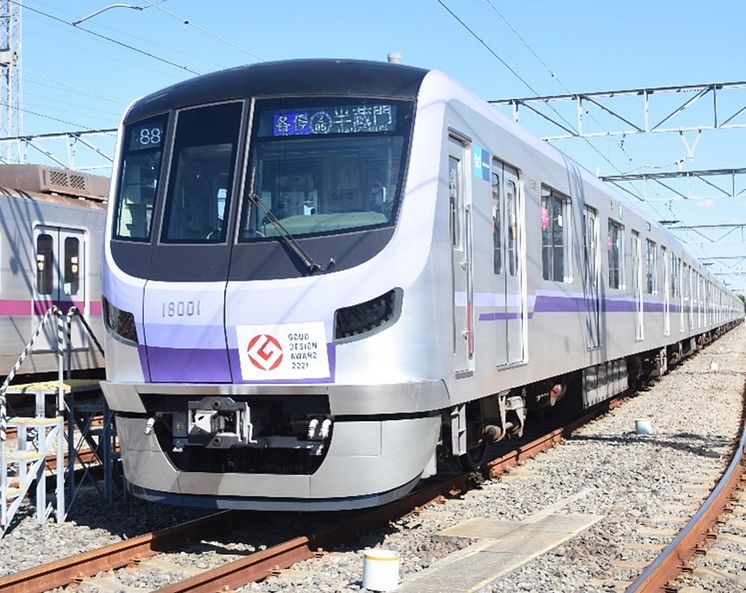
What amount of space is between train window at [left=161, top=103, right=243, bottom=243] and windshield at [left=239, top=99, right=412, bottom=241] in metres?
0.18

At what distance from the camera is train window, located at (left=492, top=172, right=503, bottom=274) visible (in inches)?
321

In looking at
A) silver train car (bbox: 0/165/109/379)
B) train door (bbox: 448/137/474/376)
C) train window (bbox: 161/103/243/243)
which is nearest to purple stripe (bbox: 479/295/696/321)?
train door (bbox: 448/137/474/376)

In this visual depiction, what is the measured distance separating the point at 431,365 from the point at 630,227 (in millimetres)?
10182

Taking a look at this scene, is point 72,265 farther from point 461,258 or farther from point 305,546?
point 305,546

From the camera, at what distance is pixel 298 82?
6.89 m

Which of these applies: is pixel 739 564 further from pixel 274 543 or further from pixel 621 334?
pixel 621 334

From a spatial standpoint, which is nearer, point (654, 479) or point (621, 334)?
point (654, 479)

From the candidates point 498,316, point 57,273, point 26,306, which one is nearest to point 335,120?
point 498,316

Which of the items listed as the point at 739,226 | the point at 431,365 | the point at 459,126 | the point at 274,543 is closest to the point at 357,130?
the point at 459,126

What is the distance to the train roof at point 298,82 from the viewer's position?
6816 mm

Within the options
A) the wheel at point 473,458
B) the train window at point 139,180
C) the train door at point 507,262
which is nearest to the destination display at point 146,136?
the train window at point 139,180

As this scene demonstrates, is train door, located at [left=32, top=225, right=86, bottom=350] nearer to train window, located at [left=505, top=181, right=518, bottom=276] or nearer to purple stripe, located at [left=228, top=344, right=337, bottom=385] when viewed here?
train window, located at [left=505, top=181, right=518, bottom=276]

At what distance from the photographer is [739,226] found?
4141cm

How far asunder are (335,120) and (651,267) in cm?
1305
